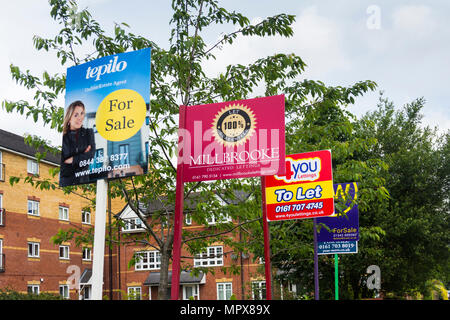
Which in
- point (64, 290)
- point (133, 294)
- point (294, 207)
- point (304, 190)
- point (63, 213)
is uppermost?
point (63, 213)

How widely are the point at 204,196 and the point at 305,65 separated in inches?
130

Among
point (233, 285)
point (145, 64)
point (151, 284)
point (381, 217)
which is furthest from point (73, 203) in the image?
point (145, 64)

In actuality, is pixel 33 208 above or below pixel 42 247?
above

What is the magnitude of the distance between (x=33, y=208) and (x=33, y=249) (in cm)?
322

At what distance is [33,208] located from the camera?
40.2m

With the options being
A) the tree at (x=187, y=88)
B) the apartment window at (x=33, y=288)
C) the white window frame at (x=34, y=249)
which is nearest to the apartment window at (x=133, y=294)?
the tree at (x=187, y=88)

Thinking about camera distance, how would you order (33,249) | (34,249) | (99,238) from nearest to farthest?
(99,238)
(33,249)
(34,249)

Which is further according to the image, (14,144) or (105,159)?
(14,144)

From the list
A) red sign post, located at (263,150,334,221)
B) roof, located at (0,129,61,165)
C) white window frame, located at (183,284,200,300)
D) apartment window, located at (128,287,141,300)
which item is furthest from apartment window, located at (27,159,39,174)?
red sign post, located at (263,150,334,221)

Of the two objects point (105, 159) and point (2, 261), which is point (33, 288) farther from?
point (105, 159)

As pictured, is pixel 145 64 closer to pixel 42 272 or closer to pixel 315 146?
pixel 315 146

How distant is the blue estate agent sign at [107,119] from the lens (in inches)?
229

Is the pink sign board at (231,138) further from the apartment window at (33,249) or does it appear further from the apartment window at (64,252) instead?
the apartment window at (64,252)

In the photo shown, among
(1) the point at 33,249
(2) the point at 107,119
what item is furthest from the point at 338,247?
(1) the point at 33,249
